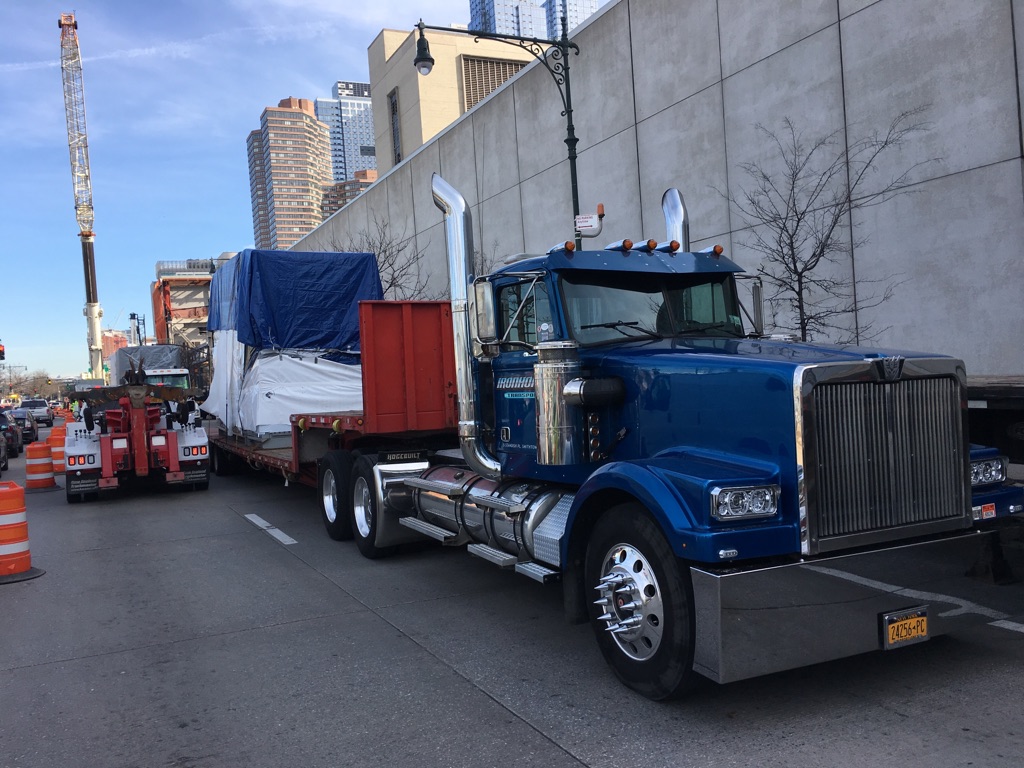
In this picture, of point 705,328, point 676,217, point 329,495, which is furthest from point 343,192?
point 705,328

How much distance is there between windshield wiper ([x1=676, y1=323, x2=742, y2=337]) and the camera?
233 inches

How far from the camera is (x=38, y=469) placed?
55.9 ft

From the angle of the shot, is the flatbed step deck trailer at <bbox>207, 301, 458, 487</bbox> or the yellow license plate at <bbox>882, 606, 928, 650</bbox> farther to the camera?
the flatbed step deck trailer at <bbox>207, 301, 458, 487</bbox>

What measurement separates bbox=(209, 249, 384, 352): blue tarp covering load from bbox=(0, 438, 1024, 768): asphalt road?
19.8 feet

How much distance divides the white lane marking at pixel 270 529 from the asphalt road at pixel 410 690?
194 centimetres

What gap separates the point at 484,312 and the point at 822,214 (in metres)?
10.6

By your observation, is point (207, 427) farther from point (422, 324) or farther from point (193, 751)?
point (193, 751)

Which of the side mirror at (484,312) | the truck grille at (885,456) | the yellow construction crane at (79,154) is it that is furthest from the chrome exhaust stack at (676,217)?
the yellow construction crane at (79,154)

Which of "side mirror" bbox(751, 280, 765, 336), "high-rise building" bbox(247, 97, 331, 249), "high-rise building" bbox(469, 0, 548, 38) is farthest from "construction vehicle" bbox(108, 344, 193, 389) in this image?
"high-rise building" bbox(247, 97, 331, 249)

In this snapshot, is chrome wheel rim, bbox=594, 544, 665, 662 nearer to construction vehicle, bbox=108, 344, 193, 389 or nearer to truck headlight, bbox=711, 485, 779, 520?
truck headlight, bbox=711, 485, 779, 520

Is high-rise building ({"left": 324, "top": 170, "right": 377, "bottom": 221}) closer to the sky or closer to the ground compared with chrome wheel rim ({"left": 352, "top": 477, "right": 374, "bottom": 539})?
closer to the sky

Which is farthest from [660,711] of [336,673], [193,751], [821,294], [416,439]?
[821,294]

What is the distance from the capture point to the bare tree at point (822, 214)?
534 inches

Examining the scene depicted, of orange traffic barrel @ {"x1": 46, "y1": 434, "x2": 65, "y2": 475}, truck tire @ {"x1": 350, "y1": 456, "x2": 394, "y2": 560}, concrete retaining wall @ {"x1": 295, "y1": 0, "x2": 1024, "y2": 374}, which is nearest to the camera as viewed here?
truck tire @ {"x1": 350, "y1": 456, "x2": 394, "y2": 560}
